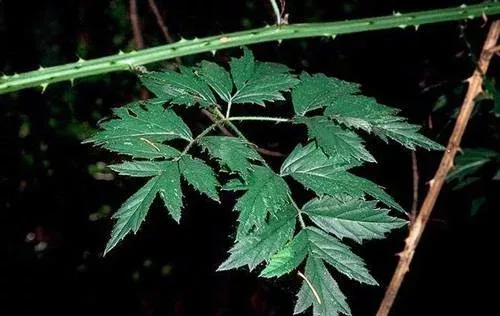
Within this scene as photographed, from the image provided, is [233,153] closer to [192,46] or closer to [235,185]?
[235,185]

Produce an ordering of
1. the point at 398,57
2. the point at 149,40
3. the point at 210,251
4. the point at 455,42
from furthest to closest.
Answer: the point at 149,40, the point at 210,251, the point at 398,57, the point at 455,42

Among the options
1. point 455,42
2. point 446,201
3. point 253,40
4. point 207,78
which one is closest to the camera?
→ point 253,40

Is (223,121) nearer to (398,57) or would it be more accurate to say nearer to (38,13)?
(398,57)

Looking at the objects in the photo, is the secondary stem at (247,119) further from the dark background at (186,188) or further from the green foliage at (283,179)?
the dark background at (186,188)

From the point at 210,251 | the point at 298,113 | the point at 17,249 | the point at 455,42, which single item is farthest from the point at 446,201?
the point at 17,249

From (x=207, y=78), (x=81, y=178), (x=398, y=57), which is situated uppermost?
(x=398, y=57)

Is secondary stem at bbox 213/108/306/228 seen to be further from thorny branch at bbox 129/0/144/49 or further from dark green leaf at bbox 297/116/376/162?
thorny branch at bbox 129/0/144/49
